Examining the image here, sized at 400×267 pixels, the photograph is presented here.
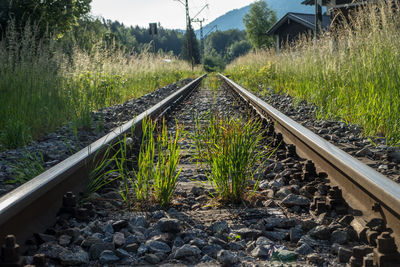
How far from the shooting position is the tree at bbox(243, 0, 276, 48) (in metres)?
72.1

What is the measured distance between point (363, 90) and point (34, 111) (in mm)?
3877

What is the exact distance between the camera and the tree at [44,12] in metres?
10.5

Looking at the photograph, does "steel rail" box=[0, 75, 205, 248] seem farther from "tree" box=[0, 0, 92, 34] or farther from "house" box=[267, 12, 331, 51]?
"house" box=[267, 12, 331, 51]

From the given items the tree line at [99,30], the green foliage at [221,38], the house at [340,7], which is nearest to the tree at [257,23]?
the tree line at [99,30]

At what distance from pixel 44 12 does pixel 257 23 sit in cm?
6506

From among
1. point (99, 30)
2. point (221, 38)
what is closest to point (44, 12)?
point (99, 30)

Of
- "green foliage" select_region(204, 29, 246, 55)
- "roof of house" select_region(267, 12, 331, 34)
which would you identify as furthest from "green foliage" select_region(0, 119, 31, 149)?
"green foliage" select_region(204, 29, 246, 55)

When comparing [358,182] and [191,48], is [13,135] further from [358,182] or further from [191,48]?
[191,48]

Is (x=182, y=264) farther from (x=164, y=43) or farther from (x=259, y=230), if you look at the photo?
(x=164, y=43)

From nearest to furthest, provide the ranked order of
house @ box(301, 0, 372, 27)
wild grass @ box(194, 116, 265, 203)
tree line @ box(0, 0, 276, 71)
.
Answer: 1. wild grass @ box(194, 116, 265, 203)
2. house @ box(301, 0, 372, 27)
3. tree line @ box(0, 0, 276, 71)

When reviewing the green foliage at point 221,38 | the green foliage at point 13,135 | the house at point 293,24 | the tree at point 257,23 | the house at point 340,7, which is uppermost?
the green foliage at point 221,38

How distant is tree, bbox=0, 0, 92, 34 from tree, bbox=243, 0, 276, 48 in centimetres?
5382

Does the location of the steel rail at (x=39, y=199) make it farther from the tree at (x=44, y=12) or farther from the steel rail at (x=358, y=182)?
the tree at (x=44, y=12)

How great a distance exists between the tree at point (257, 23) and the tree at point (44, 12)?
53823mm
